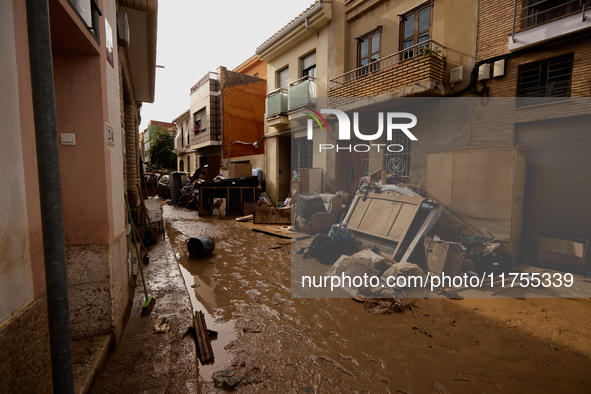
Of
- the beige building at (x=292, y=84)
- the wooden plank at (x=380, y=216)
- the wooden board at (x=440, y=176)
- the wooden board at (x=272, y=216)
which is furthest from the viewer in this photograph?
the beige building at (x=292, y=84)

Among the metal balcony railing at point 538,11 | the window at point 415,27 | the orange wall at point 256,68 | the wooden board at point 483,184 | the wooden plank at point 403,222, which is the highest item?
the orange wall at point 256,68

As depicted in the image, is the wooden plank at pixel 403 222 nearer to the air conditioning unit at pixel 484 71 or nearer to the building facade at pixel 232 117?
the air conditioning unit at pixel 484 71

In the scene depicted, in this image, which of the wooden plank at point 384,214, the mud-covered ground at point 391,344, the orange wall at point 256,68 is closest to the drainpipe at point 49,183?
the mud-covered ground at point 391,344

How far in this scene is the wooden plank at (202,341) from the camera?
296cm

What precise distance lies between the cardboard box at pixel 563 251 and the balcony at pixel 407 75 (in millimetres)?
4537

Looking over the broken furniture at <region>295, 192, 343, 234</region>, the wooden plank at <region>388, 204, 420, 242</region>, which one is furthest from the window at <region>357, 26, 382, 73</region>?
the wooden plank at <region>388, 204, 420, 242</region>

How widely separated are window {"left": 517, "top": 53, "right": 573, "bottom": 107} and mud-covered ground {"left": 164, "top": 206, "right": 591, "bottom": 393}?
441cm

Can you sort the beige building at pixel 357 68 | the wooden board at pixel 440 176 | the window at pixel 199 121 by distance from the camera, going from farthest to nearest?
the window at pixel 199 121 → the beige building at pixel 357 68 → the wooden board at pixel 440 176

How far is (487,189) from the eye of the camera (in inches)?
247

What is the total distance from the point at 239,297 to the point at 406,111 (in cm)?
771

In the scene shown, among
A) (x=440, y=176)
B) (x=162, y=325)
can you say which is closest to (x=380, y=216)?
(x=440, y=176)

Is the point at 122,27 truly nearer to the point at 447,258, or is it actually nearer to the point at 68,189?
the point at 68,189

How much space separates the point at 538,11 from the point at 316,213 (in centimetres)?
710

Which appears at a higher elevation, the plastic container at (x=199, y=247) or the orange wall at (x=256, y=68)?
the orange wall at (x=256, y=68)
